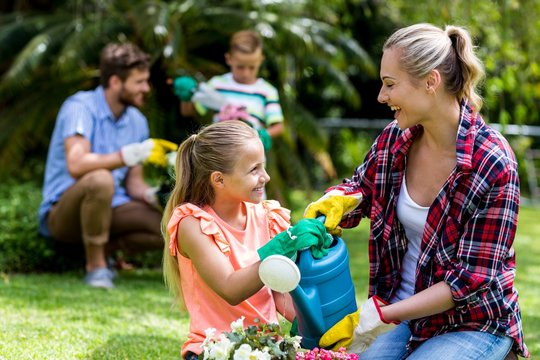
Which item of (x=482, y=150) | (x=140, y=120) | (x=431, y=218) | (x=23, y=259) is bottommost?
(x=23, y=259)

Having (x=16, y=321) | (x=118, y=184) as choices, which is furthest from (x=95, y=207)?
(x=16, y=321)

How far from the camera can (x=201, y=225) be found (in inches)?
109

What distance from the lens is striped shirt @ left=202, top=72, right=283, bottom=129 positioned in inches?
218

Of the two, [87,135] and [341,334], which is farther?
[87,135]

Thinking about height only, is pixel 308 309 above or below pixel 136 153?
above

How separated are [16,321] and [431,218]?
2156 millimetres

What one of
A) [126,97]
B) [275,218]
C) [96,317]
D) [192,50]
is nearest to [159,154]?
[126,97]

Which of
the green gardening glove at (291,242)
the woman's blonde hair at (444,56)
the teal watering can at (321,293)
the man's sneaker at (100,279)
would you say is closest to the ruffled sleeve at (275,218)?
the teal watering can at (321,293)

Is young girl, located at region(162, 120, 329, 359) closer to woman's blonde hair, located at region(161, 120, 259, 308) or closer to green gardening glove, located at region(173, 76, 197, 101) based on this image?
woman's blonde hair, located at region(161, 120, 259, 308)

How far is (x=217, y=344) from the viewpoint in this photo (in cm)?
240

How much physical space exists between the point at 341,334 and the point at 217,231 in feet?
1.67

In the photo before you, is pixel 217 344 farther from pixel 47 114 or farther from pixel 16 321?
pixel 47 114

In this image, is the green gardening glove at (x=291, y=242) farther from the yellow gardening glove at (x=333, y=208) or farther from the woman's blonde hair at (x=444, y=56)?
the woman's blonde hair at (x=444, y=56)

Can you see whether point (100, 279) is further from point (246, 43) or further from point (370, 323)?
point (370, 323)
